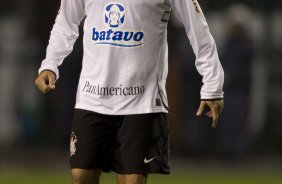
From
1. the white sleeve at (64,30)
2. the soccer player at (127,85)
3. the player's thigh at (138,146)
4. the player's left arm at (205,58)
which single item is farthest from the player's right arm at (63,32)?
the player's left arm at (205,58)

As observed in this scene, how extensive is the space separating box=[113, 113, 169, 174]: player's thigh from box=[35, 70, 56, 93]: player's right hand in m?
0.54

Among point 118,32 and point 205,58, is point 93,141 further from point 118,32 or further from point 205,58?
point 205,58

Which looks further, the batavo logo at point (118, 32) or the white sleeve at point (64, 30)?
the white sleeve at point (64, 30)

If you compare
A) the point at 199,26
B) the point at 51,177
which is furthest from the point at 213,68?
the point at 51,177

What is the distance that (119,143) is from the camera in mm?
7590

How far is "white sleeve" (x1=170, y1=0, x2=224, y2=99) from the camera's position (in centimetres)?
745

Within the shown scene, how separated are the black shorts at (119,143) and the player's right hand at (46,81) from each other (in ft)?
0.91

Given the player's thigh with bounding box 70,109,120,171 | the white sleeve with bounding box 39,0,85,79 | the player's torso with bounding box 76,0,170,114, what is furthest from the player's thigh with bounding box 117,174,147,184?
the white sleeve with bounding box 39,0,85,79

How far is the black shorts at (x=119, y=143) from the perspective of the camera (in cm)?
755

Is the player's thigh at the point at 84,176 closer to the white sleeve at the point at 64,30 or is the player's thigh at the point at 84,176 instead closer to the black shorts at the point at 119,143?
the black shorts at the point at 119,143

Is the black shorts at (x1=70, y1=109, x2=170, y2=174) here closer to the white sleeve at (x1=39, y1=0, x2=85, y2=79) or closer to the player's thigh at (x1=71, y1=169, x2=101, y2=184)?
the player's thigh at (x1=71, y1=169, x2=101, y2=184)

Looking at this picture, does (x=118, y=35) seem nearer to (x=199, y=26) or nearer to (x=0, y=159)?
(x=199, y=26)

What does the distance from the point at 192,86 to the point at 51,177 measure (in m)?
4.03

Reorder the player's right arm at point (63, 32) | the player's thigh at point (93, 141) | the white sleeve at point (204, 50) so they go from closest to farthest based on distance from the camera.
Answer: the white sleeve at point (204, 50), the player's thigh at point (93, 141), the player's right arm at point (63, 32)
